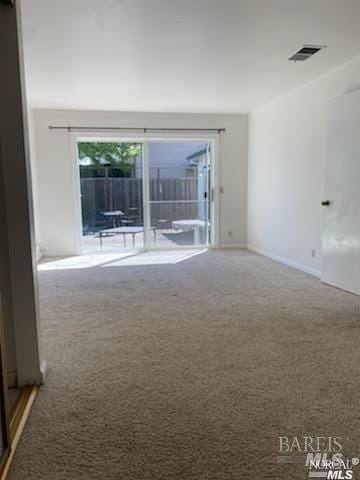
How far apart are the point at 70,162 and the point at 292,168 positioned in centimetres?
345

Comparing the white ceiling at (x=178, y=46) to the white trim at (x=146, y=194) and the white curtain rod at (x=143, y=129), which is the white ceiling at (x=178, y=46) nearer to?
the white curtain rod at (x=143, y=129)

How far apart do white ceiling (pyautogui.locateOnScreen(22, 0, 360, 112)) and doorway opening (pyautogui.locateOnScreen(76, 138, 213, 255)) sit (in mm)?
1237

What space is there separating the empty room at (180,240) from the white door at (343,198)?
0.02 metres

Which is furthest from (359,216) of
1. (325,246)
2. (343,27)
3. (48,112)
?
(48,112)

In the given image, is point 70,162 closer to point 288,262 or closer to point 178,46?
point 178,46

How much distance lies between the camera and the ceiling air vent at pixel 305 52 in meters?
3.44

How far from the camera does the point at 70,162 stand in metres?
6.04

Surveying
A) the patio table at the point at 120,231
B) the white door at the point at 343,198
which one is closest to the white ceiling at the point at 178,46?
the white door at the point at 343,198

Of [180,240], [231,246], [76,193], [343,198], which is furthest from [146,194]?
[343,198]

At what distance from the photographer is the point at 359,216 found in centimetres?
360

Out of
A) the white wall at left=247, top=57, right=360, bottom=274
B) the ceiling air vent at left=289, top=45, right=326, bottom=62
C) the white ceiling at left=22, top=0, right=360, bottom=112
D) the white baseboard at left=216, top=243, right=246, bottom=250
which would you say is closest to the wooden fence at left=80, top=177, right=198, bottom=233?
the white baseboard at left=216, top=243, right=246, bottom=250

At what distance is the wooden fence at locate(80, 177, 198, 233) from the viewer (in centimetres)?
634

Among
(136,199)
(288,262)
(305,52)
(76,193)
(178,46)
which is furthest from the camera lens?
(136,199)

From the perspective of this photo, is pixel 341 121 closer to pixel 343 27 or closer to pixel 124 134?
pixel 343 27
